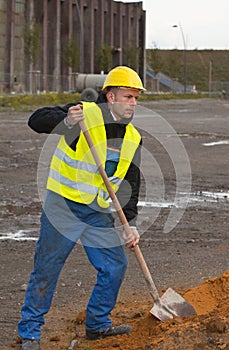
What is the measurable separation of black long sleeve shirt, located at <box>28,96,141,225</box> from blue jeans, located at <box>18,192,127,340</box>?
21cm

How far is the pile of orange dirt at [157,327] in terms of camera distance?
5496 millimetres

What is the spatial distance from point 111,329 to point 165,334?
2.25ft

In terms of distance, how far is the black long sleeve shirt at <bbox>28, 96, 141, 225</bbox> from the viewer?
571 cm

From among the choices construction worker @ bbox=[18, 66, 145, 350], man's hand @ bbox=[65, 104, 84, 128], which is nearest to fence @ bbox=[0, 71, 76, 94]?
construction worker @ bbox=[18, 66, 145, 350]

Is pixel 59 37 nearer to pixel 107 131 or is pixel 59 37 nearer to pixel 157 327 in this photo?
pixel 107 131

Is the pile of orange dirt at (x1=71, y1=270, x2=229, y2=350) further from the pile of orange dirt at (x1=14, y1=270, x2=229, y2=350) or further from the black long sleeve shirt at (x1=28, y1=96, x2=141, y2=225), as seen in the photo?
the black long sleeve shirt at (x1=28, y1=96, x2=141, y2=225)

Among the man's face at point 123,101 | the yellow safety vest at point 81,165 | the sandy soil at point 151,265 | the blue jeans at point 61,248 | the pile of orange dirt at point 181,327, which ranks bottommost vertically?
the sandy soil at point 151,265

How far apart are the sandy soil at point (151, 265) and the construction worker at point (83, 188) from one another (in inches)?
19.7

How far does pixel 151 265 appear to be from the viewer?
28.8 ft

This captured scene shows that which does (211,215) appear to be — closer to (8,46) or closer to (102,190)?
(102,190)

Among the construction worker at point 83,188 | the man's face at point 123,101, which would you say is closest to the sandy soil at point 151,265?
the construction worker at point 83,188

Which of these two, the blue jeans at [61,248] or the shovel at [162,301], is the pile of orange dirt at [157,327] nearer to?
the shovel at [162,301]

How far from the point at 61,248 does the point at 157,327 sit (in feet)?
2.80

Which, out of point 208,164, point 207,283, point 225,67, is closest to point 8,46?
point 208,164
